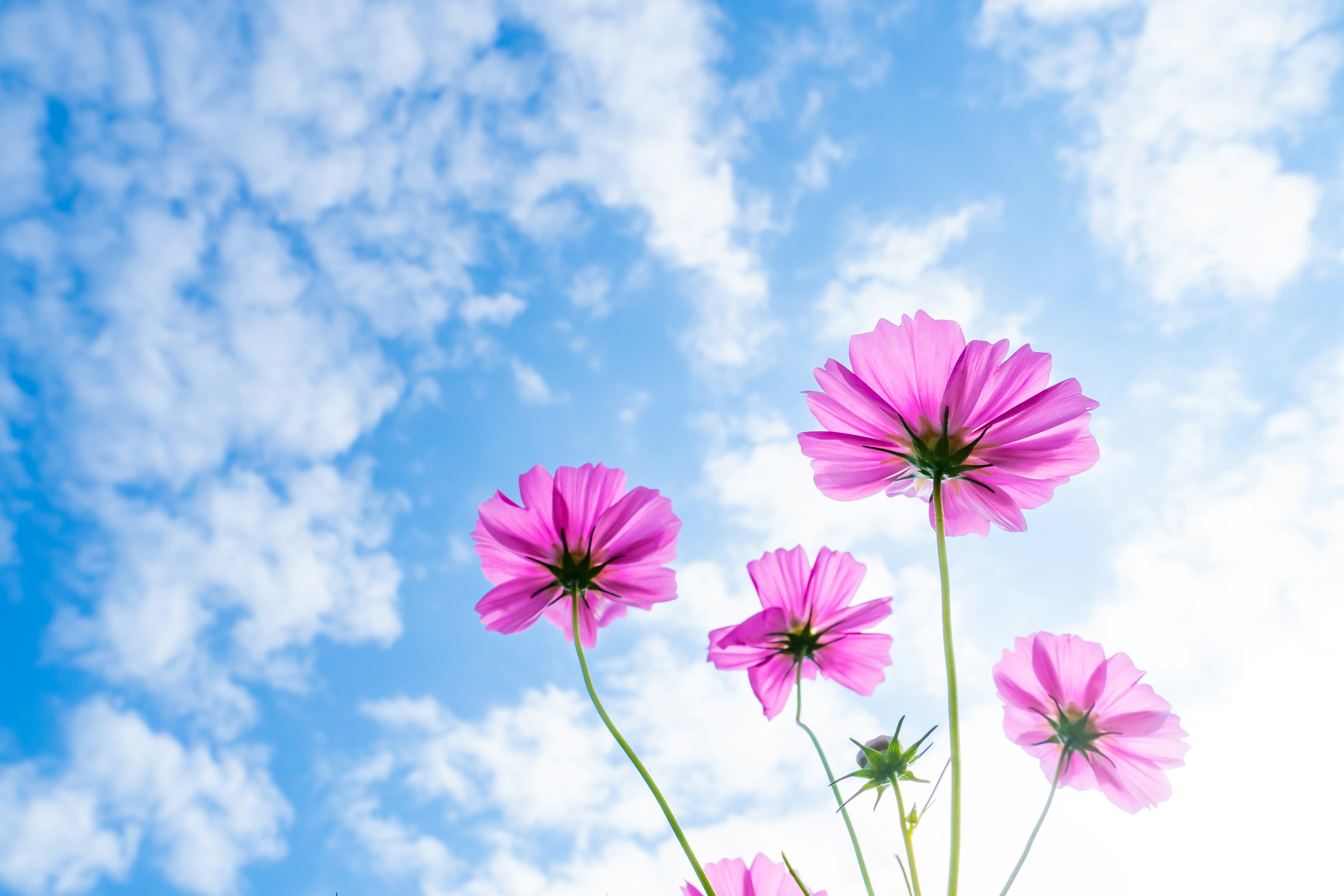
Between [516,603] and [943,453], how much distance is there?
390 millimetres

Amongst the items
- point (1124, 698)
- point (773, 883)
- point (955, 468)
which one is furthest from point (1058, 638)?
point (773, 883)

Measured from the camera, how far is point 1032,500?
0.67m

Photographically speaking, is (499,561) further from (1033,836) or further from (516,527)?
(1033,836)

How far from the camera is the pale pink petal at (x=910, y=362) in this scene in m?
0.65

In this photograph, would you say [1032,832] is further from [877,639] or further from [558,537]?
[558,537]

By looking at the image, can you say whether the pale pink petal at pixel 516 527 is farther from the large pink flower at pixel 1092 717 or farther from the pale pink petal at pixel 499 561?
the large pink flower at pixel 1092 717

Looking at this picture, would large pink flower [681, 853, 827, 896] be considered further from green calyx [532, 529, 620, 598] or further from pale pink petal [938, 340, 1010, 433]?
pale pink petal [938, 340, 1010, 433]

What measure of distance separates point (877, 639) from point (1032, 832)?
26 centimetres

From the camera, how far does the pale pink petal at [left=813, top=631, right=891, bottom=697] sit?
0.78 m

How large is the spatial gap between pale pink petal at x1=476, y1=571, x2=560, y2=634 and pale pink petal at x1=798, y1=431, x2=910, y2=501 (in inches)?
10.2

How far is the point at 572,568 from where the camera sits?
0.73 m

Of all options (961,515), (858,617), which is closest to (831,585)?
(858,617)

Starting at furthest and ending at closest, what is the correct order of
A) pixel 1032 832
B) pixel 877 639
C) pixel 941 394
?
pixel 877 639, pixel 941 394, pixel 1032 832

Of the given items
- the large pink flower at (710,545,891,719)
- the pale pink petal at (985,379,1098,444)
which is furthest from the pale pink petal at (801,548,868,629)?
the pale pink petal at (985,379,1098,444)
